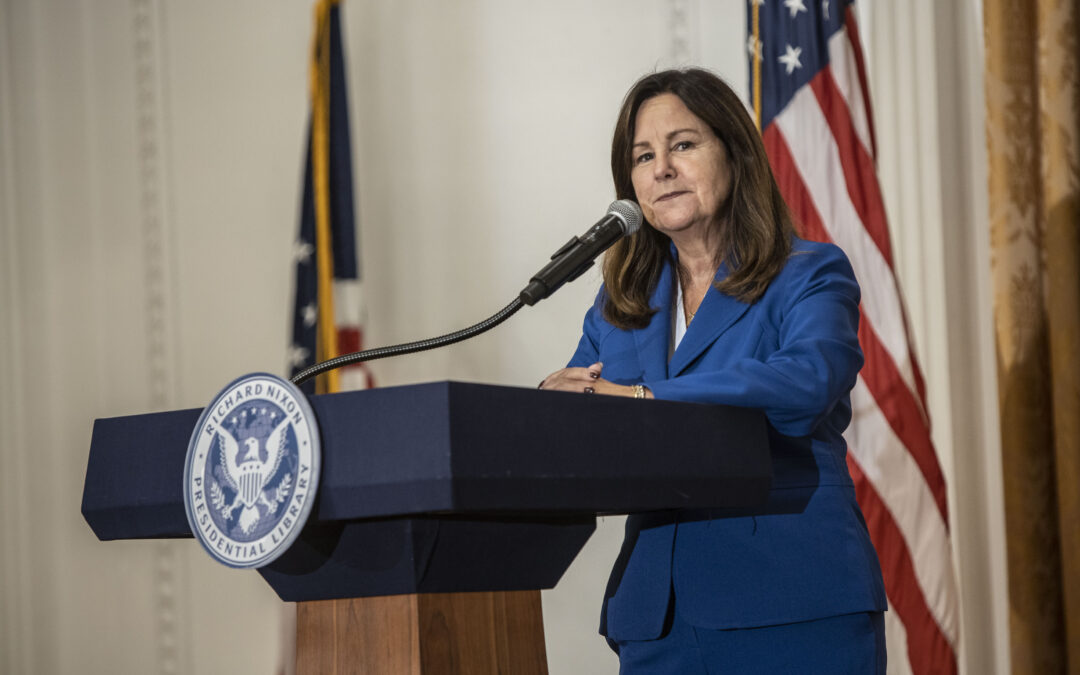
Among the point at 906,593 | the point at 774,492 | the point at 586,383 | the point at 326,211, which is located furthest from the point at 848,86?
the point at 586,383

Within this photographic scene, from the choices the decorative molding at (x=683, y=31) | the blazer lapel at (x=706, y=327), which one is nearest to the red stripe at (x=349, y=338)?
the decorative molding at (x=683, y=31)

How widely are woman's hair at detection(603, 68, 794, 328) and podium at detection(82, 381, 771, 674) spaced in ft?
1.40

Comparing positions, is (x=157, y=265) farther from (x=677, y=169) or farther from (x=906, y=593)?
(x=677, y=169)

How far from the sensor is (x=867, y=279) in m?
2.83

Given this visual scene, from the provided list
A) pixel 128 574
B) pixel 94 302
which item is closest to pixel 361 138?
pixel 94 302

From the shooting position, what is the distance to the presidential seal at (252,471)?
A: 3.44 feet

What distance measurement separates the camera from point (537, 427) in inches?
42.5

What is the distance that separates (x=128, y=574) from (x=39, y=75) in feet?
6.22

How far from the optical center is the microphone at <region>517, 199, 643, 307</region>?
4.45 feet

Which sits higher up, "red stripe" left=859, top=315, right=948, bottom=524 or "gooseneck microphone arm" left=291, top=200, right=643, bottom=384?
"gooseneck microphone arm" left=291, top=200, right=643, bottom=384

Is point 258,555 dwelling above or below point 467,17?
below

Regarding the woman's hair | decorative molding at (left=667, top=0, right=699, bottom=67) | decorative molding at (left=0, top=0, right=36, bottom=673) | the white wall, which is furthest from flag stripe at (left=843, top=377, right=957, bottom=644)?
decorative molding at (left=0, top=0, right=36, bottom=673)

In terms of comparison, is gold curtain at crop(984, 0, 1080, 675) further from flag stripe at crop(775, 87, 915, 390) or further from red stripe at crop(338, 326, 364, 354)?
red stripe at crop(338, 326, 364, 354)

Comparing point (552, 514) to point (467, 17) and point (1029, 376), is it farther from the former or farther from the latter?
point (467, 17)
